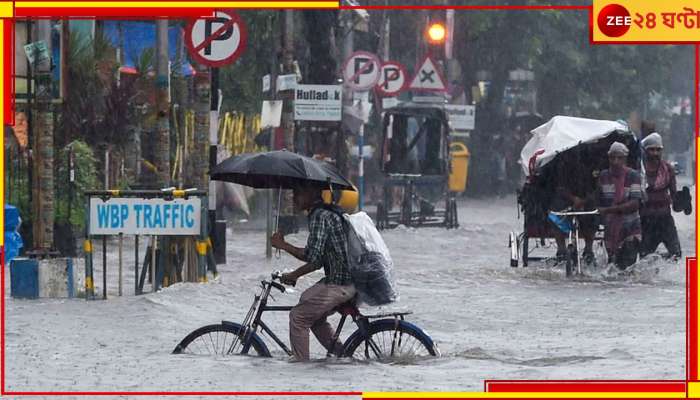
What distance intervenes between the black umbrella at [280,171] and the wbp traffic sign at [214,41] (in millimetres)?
7362

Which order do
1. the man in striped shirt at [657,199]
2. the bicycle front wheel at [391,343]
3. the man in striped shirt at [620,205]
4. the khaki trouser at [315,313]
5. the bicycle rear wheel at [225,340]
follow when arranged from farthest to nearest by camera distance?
the man in striped shirt at [657,199] < the man in striped shirt at [620,205] < the bicycle rear wheel at [225,340] < the khaki trouser at [315,313] < the bicycle front wheel at [391,343]

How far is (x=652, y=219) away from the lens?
2116 centimetres

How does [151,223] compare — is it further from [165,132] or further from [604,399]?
[604,399]

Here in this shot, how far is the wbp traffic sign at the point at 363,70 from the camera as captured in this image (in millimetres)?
31281

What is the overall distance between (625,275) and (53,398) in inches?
451

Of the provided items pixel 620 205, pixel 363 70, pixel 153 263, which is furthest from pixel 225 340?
pixel 363 70

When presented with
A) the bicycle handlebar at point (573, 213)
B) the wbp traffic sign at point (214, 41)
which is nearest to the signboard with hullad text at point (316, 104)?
the bicycle handlebar at point (573, 213)

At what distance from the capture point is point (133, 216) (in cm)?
1641

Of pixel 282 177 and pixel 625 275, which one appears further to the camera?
pixel 625 275

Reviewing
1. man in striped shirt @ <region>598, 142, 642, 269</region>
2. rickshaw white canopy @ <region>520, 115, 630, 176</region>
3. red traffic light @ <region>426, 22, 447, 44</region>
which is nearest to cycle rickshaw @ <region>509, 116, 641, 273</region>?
rickshaw white canopy @ <region>520, 115, 630, 176</region>

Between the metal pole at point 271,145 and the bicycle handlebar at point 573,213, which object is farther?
the metal pole at point 271,145

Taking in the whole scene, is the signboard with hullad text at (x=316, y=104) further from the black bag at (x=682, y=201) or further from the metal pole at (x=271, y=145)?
the black bag at (x=682, y=201)

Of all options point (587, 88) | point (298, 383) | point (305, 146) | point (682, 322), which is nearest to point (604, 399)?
point (298, 383)

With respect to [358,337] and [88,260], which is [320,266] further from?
[88,260]
